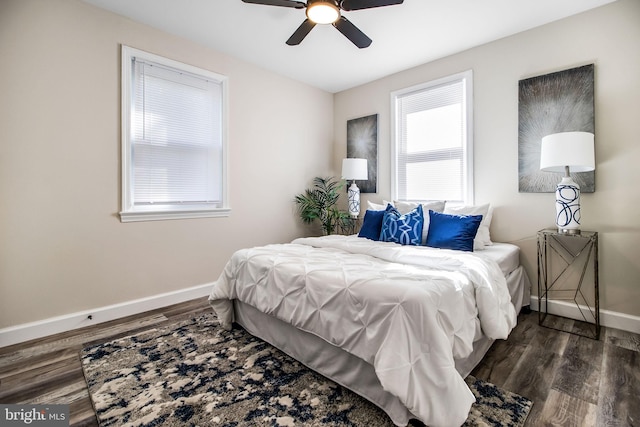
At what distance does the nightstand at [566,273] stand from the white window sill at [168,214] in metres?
3.22

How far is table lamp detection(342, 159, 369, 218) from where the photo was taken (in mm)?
4027

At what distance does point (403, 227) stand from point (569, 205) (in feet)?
4.34

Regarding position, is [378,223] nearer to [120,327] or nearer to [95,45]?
[120,327]

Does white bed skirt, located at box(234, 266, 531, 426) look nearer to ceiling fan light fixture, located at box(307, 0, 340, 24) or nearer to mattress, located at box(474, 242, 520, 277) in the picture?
mattress, located at box(474, 242, 520, 277)

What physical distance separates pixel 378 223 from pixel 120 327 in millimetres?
2577

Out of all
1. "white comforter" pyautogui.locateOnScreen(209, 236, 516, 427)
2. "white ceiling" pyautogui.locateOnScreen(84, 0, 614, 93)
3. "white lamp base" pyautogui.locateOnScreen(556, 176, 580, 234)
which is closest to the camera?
"white comforter" pyautogui.locateOnScreen(209, 236, 516, 427)

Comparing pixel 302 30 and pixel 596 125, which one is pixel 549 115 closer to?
pixel 596 125

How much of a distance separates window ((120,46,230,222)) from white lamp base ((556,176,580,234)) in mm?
3263

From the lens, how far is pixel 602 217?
263cm

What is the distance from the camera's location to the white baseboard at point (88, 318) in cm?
235

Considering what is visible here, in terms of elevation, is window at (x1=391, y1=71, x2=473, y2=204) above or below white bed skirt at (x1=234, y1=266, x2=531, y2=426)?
above

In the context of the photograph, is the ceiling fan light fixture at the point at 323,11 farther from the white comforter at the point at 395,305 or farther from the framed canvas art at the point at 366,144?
the framed canvas art at the point at 366,144

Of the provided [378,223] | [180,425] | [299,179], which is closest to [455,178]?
[378,223]

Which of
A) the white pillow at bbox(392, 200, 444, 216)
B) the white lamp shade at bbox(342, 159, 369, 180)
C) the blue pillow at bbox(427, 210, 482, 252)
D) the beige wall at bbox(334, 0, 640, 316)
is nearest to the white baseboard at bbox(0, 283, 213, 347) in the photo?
the white lamp shade at bbox(342, 159, 369, 180)
